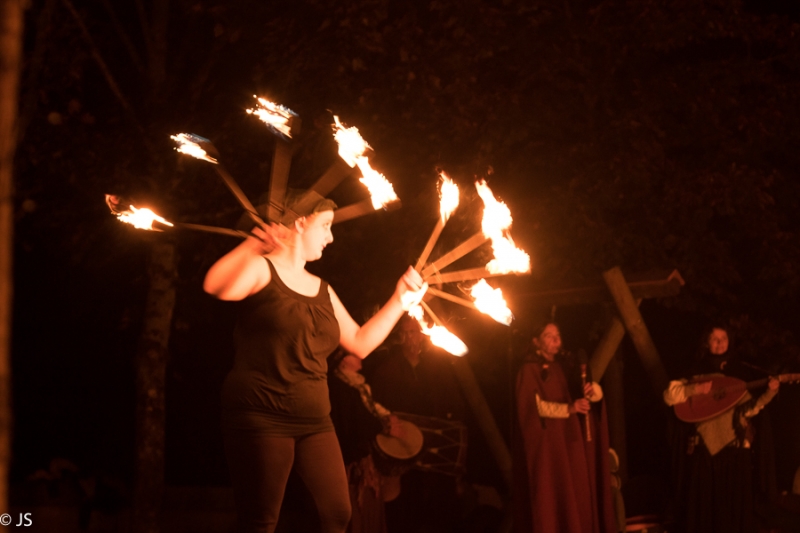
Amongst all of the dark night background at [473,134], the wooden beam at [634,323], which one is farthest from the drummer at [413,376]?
the wooden beam at [634,323]

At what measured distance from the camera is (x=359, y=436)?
802 centimetres

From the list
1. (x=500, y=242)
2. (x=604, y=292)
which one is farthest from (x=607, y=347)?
(x=500, y=242)

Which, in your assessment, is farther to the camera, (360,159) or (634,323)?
(634,323)

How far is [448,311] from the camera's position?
9477 millimetres

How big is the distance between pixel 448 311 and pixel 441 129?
1.94 metres

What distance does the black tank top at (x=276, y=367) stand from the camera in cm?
377

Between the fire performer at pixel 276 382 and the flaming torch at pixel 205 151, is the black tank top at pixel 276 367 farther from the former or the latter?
the flaming torch at pixel 205 151

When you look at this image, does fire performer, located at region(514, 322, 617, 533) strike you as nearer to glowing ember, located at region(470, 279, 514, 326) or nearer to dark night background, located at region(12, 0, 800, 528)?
dark night background, located at region(12, 0, 800, 528)

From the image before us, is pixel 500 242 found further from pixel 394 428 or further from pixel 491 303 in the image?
pixel 394 428

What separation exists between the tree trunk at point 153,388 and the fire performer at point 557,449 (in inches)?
131

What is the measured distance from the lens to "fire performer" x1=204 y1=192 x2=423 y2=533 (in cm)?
375

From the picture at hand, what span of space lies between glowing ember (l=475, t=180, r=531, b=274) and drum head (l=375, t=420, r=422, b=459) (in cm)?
369

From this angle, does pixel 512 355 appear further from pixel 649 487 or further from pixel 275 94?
pixel 275 94

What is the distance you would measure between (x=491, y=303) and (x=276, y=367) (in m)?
1.35
